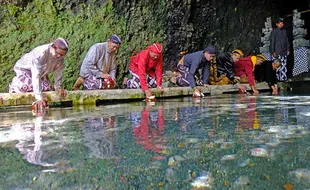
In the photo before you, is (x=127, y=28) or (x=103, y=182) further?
(x=127, y=28)

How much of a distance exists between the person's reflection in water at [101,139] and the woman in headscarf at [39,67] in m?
2.36

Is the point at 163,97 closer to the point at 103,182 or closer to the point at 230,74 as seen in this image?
the point at 230,74

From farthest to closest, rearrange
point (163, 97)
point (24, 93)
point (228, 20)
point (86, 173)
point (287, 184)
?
point (228, 20), point (163, 97), point (24, 93), point (86, 173), point (287, 184)

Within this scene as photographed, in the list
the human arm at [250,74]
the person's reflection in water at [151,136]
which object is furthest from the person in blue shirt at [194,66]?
the person's reflection in water at [151,136]

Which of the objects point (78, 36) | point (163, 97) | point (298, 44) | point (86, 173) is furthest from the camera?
point (298, 44)

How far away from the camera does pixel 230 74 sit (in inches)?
400

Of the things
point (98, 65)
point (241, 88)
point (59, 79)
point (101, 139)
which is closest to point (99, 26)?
point (98, 65)

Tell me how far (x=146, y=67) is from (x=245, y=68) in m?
3.39

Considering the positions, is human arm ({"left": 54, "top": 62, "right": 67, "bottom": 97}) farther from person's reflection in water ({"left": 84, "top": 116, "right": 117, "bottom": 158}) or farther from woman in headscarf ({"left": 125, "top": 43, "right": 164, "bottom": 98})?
person's reflection in water ({"left": 84, "top": 116, "right": 117, "bottom": 158})

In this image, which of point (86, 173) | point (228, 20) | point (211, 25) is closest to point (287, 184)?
point (86, 173)

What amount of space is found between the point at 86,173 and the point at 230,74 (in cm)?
879

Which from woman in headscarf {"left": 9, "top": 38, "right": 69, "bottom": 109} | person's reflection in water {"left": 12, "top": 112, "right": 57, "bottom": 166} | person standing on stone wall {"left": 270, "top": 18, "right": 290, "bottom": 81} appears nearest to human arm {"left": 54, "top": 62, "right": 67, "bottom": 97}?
woman in headscarf {"left": 9, "top": 38, "right": 69, "bottom": 109}

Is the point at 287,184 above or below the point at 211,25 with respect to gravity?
below

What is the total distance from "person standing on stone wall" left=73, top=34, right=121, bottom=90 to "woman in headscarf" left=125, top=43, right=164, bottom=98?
0.57 meters
